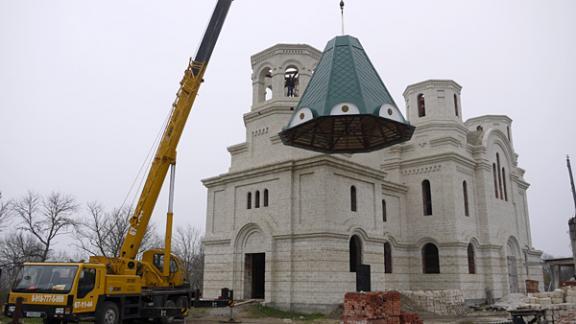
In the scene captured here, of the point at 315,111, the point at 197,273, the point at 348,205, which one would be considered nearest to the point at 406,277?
the point at 348,205

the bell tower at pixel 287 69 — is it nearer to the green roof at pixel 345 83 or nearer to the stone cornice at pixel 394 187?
the stone cornice at pixel 394 187

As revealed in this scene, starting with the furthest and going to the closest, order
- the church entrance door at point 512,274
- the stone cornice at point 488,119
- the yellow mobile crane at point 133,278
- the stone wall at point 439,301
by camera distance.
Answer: the stone cornice at point 488,119, the church entrance door at point 512,274, the stone wall at point 439,301, the yellow mobile crane at point 133,278

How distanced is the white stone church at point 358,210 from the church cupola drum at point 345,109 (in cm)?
662

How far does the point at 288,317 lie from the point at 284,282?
1.80 m

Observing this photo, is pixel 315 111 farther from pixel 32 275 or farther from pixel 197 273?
pixel 197 273

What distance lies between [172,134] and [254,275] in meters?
10.4

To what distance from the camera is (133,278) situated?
14852 millimetres

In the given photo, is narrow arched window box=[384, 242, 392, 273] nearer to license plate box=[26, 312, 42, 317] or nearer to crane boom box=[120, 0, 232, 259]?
crane boom box=[120, 0, 232, 259]

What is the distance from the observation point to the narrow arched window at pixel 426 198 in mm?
27484

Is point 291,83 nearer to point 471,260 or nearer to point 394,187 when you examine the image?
point 394,187

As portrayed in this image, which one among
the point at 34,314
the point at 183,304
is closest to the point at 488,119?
the point at 183,304

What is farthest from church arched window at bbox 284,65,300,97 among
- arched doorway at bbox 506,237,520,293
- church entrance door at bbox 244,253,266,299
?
arched doorway at bbox 506,237,520,293

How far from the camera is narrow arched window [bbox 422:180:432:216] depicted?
27.5 metres

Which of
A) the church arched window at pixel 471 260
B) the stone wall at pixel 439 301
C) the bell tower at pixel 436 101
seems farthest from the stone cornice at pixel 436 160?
the stone wall at pixel 439 301
